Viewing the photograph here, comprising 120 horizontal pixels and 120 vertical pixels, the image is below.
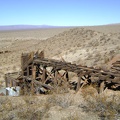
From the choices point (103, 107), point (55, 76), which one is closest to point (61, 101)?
point (103, 107)

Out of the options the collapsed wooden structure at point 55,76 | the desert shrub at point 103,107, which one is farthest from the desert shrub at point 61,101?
the collapsed wooden structure at point 55,76

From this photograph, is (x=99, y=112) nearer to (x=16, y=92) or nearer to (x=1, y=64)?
(x=16, y=92)

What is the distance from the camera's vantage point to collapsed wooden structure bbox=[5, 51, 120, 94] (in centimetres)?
971

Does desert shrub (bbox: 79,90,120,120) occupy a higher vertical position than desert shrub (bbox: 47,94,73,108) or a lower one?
higher

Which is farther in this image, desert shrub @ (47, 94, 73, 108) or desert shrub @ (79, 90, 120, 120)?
desert shrub @ (47, 94, 73, 108)

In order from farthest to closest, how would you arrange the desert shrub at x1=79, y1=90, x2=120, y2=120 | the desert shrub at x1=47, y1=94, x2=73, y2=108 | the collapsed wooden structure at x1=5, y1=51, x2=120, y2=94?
the collapsed wooden structure at x1=5, y1=51, x2=120, y2=94
the desert shrub at x1=47, y1=94, x2=73, y2=108
the desert shrub at x1=79, y1=90, x2=120, y2=120

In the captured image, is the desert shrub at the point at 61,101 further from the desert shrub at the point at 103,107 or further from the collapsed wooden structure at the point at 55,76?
the collapsed wooden structure at the point at 55,76

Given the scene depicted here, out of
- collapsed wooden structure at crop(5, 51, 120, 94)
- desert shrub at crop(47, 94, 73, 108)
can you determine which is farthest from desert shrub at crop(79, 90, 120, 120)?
collapsed wooden structure at crop(5, 51, 120, 94)

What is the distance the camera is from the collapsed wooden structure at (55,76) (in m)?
9.71

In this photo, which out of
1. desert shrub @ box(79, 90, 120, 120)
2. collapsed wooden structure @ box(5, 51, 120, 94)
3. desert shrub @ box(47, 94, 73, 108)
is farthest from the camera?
collapsed wooden structure @ box(5, 51, 120, 94)

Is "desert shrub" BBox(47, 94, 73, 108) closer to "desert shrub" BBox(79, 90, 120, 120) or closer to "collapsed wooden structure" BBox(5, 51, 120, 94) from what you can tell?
"desert shrub" BBox(79, 90, 120, 120)

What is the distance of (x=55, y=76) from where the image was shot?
11.7 m

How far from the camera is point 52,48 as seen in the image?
36000mm

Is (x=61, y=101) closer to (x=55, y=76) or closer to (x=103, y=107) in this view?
(x=103, y=107)
